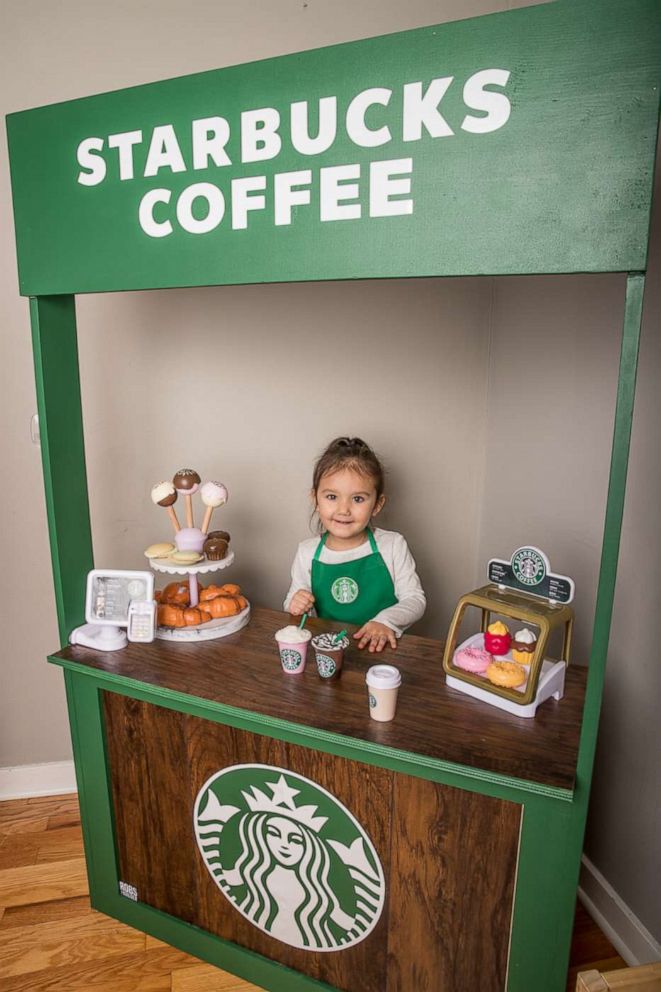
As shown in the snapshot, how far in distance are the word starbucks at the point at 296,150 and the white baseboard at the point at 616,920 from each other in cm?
176

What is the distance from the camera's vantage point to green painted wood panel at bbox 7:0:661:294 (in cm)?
100

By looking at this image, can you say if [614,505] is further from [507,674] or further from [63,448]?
[63,448]

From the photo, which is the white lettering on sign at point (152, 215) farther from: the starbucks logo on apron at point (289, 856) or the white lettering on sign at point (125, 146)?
the starbucks logo on apron at point (289, 856)

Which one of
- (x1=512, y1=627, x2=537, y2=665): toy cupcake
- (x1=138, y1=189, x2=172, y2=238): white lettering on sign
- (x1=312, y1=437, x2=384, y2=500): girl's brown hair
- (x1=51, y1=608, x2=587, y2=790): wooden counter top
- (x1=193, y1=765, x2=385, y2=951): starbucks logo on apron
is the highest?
(x1=138, y1=189, x2=172, y2=238): white lettering on sign

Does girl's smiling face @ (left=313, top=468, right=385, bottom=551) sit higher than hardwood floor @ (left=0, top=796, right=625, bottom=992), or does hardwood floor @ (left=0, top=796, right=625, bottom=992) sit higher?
girl's smiling face @ (left=313, top=468, right=385, bottom=551)

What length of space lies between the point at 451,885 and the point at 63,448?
1.30 meters

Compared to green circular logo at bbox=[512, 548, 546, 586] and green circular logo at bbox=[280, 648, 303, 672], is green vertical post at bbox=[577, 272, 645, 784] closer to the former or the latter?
green circular logo at bbox=[512, 548, 546, 586]

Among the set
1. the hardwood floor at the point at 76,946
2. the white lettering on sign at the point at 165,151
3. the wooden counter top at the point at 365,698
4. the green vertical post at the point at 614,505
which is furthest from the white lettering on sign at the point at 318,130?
the hardwood floor at the point at 76,946

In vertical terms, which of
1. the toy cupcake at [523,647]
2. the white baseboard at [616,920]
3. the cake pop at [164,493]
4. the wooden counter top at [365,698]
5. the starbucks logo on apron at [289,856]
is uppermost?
the cake pop at [164,493]

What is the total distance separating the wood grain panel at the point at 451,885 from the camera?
4.29 ft

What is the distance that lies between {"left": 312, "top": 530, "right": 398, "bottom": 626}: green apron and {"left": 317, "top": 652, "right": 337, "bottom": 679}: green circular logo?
0.49 m

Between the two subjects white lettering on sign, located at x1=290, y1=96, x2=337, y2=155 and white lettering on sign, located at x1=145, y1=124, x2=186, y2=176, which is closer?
white lettering on sign, located at x1=290, y1=96, x2=337, y2=155

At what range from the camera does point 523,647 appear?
147 centimetres

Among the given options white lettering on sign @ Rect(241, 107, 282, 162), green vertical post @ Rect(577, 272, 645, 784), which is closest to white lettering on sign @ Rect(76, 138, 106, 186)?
white lettering on sign @ Rect(241, 107, 282, 162)
